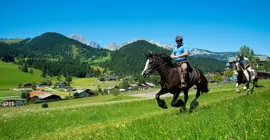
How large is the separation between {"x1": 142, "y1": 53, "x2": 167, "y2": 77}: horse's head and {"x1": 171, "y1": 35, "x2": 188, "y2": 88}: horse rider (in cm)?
84

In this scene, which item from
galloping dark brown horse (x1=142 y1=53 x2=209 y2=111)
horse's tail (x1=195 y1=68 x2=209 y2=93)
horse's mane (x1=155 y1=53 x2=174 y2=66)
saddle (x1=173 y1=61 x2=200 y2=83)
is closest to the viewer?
galloping dark brown horse (x1=142 y1=53 x2=209 y2=111)

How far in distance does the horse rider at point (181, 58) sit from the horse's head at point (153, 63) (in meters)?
0.84

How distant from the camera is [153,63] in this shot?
1239 centimetres

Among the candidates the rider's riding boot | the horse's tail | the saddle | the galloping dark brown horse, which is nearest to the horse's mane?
the galloping dark brown horse

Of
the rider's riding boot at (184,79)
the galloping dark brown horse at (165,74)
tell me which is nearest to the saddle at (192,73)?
the galloping dark brown horse at (165,74)

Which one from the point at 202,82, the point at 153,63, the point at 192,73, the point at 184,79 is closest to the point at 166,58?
the point at 153,63

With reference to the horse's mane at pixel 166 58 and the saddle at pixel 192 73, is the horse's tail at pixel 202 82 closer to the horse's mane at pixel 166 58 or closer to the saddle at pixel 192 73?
the saddle at pixel 192 73

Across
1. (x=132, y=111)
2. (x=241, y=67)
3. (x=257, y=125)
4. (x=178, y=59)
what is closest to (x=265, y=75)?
(x=241, y=67)

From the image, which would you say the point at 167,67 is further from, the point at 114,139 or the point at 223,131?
the point at 223,131

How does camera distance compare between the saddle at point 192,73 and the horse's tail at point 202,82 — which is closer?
the saddle at point 192,73

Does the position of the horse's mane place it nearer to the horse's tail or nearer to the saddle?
the saddle

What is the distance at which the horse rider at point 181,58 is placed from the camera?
12.4 meters

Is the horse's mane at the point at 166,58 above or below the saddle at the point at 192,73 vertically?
above

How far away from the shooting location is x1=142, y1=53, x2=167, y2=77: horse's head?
12.2 meters
